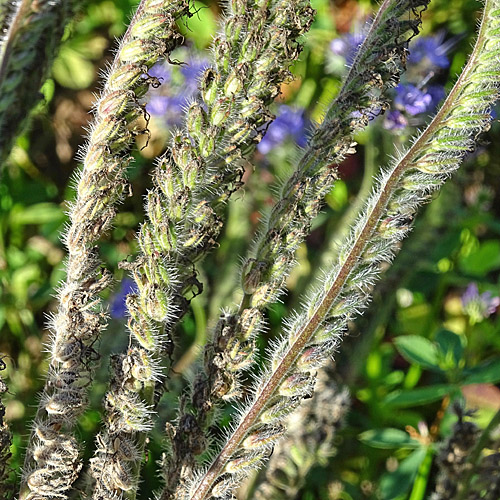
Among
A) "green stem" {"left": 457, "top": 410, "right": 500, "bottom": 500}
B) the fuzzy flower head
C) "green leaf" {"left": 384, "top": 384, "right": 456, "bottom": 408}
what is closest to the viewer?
"green stem" {"left": 457, "top": 410, "right": 500, "bottom": 500}

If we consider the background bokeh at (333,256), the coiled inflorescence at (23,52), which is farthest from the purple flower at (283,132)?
the coiled inflorescence at (23,52)

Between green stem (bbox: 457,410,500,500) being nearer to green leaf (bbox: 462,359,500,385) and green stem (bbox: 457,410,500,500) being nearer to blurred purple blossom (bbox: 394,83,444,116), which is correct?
green leaf (bbox: 462,359,500,385)

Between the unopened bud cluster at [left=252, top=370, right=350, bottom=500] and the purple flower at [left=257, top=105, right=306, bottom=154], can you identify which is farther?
the purple flower at [left=257, top=105, right=306, bottom=154]

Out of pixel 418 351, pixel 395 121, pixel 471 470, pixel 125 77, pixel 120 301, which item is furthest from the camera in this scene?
pixel 418 351

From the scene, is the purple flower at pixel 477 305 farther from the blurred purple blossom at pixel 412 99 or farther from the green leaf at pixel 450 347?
the blurred purple blossom at pixel 412 99

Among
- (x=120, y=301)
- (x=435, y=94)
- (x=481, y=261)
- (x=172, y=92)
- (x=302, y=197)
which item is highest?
(x=302, y=197)

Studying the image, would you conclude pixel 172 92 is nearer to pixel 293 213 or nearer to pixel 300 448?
pixel 300 448

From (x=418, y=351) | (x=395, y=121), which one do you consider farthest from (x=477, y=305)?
(x=395, y=121)

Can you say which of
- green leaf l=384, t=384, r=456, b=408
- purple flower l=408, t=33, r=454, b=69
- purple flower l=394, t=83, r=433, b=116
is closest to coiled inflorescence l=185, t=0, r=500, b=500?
purple flower l=394, t=83, r=433, b=116

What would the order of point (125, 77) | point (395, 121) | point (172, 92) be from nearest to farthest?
point (125, 77) → point (395, 121) → point (172, 92)
